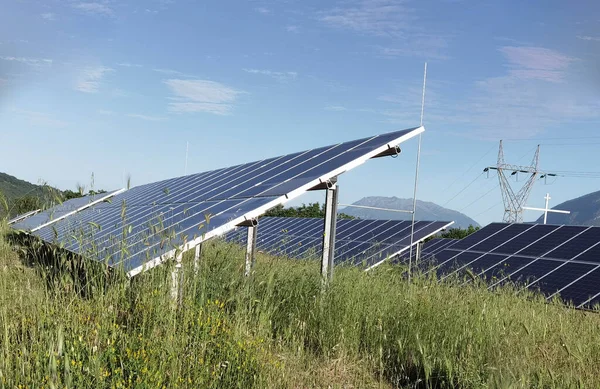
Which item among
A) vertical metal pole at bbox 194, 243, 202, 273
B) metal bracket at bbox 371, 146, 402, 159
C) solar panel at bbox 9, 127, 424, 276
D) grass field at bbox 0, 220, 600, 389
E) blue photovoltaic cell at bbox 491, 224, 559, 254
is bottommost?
blue photovoltaic cell at bbox 491, 224, 559, 254

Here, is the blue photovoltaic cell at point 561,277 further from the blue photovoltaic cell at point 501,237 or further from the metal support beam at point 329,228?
the metal support beam at point 329,228

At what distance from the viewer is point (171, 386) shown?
4277mm

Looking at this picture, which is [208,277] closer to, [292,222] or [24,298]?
[24,298]

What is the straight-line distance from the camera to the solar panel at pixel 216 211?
5625mm

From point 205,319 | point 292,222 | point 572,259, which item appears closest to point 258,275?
point 205,319

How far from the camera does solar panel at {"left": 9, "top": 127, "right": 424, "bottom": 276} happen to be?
18.5 feet

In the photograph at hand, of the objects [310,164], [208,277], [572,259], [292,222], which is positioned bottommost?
[292,222]

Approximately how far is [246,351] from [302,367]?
34.9 inches

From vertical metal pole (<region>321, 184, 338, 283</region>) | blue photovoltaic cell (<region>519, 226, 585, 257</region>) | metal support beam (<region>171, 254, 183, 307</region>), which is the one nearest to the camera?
metal support beam (<region>171, 254, 183, 307</region>)

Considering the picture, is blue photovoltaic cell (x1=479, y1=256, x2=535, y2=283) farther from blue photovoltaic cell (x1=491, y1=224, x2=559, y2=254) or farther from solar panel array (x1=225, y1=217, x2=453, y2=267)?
solar panel array (x1=225, y1=217, x2=453, y2=267)

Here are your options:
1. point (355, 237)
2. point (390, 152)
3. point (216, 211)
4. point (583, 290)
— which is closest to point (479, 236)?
point (355, 237)

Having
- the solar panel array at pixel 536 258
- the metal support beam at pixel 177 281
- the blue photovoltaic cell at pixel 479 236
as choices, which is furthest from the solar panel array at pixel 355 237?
the metal support beam at pixel 177 281

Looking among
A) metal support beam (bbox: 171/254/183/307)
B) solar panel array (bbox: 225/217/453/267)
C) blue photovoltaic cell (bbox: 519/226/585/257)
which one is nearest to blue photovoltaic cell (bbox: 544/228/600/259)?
blue photovoltaic cell (bbox: 519/226/585/257)

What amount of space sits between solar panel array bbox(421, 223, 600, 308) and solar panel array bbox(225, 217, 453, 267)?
140 cm
